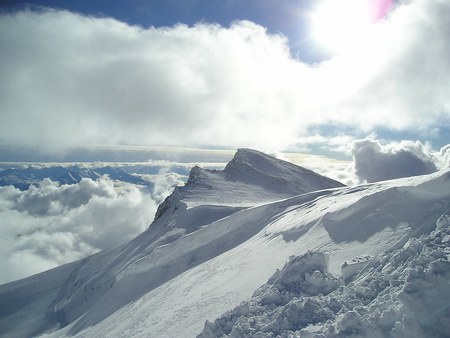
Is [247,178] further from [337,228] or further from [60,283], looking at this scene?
[337,228]

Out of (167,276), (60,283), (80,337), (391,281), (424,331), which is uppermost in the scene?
(391,281)

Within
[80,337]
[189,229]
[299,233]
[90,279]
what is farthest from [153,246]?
[299,233]

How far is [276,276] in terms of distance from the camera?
56.7 ft

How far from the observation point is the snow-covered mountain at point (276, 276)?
40.4 feet

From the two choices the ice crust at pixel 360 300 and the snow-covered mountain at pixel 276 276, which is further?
the snow-covered mountain at pixel 276 276

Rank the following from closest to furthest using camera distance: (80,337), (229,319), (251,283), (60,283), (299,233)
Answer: (229,319) < (251,283) < (299,233) < (80,337) < (60,283)

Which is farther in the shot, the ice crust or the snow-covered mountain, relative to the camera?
the snow-covered mountain

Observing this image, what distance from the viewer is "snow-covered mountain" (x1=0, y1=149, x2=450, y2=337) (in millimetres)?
12305

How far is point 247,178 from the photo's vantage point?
188 feet

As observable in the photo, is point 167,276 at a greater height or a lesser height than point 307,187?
lesser

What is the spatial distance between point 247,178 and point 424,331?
4637 cm

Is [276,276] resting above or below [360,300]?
below

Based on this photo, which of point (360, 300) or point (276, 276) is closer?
point (360, 300)

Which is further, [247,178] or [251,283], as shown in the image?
[247,178]
